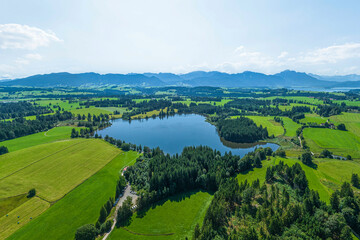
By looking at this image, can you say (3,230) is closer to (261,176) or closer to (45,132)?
(261,176)

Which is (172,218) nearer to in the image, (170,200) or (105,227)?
(170,200)

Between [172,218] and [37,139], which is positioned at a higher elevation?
[37,139]

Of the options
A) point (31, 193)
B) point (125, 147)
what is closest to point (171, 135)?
point (125, 147)

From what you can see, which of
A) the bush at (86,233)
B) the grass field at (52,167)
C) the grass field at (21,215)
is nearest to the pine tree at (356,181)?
the bush at (86,233)

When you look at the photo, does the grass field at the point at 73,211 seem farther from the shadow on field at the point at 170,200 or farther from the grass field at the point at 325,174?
the grass field at the point at 325,174

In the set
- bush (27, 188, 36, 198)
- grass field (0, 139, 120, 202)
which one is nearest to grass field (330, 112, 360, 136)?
grass field (0, 139, 120, 202)

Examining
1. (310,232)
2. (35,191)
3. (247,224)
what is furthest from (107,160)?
(310,232)
